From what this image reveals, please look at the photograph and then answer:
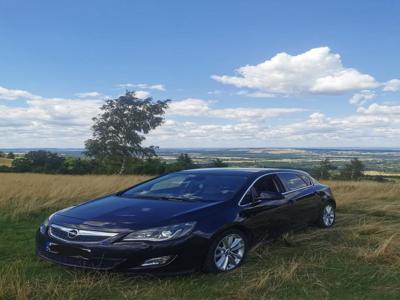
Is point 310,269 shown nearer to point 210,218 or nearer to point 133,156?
point 210,218

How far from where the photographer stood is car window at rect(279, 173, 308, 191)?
7.48 m

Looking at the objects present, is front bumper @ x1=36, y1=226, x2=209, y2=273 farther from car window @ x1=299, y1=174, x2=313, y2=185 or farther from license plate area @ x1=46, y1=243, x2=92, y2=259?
car window @ x1=299, y1=174, x2=313, y2=185

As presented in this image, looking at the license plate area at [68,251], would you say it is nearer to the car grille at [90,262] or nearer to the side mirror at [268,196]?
the car grille at [90,262]

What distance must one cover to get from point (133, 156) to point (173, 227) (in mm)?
35703

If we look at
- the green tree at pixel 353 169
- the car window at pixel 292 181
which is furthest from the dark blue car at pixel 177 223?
the green tree at pixel 353 169

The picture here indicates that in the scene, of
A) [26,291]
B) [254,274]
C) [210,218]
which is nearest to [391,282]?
[254,274]

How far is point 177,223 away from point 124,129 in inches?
1400

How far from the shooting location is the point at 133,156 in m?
40.5

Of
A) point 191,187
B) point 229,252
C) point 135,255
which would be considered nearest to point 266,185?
point 191,187

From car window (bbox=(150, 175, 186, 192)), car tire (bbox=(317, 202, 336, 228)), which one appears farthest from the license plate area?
car tire (bbox=(317, 202, 336, 228))

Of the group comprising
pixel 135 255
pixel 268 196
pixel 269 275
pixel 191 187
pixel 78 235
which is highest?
pixel 191 187

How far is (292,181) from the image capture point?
7.73 meters

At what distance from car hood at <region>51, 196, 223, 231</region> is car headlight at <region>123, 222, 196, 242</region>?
58mm

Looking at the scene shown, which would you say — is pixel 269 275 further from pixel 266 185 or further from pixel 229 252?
pixel 266 185
